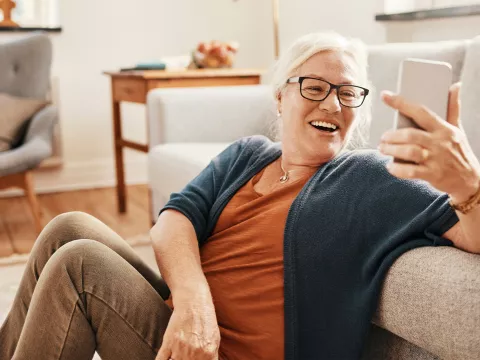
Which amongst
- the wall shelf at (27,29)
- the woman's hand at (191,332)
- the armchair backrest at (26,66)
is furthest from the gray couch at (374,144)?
the wall shelf at (27,29)

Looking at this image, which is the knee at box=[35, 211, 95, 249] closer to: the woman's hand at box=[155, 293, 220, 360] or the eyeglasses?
the woman's hand at box=[155, 293, 220, 360]

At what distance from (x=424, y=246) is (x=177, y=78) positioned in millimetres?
2139

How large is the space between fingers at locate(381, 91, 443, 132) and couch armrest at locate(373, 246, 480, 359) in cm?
21

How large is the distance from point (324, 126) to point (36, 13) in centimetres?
317

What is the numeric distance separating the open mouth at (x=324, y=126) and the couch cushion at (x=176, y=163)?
826mm

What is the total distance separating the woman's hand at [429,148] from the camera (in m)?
0.72

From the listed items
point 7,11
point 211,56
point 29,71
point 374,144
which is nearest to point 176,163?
point 374,144

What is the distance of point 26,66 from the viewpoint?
3170 millimetres

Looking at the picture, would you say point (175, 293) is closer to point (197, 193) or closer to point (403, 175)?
point (197, 193)

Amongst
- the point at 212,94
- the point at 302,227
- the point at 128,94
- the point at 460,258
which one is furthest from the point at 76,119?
the point at 460,258

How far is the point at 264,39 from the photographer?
13.7 ft

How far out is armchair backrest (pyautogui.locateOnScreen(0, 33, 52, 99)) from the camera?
3.15 m

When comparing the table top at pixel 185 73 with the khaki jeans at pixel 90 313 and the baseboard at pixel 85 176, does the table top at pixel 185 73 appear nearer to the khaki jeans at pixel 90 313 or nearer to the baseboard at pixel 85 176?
the baseboard at pixel 85 176

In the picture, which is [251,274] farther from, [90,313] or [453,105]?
[453,105]
